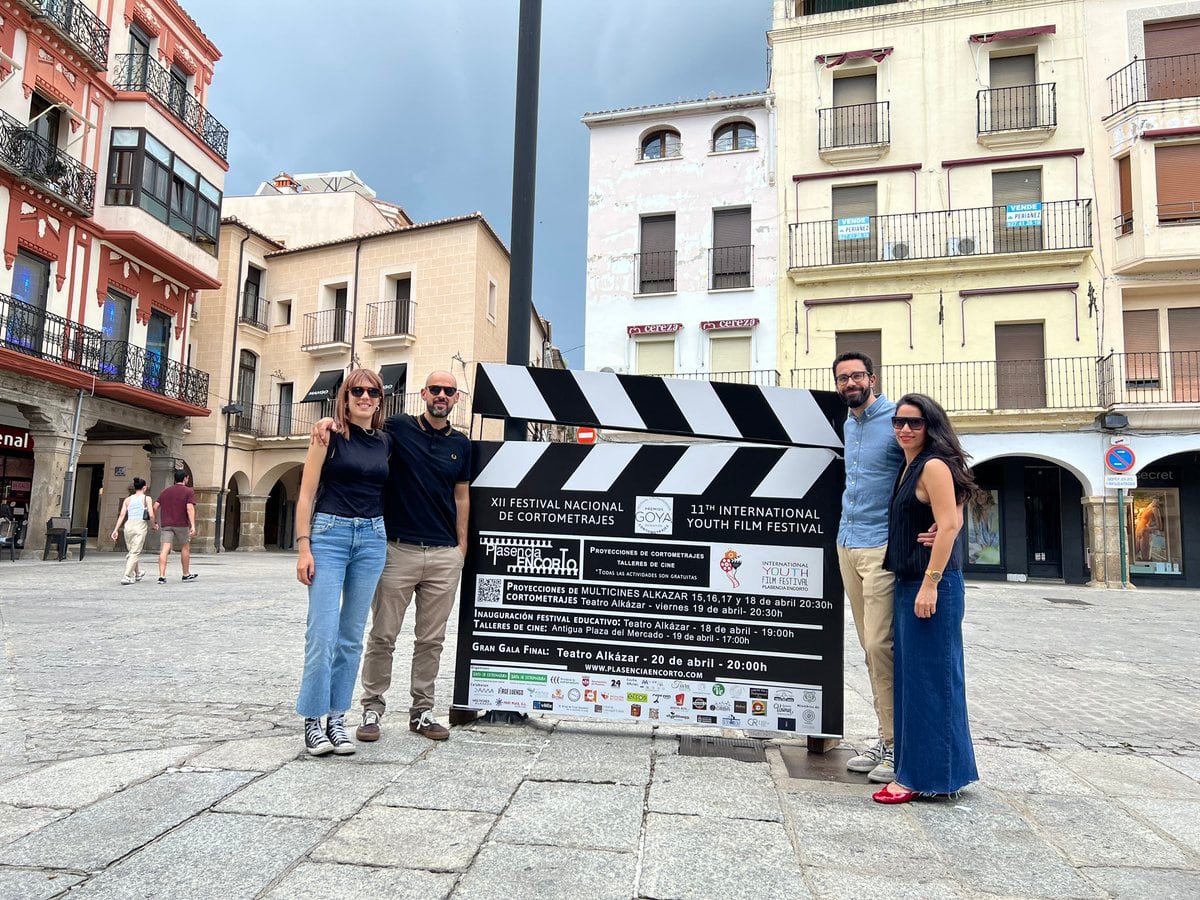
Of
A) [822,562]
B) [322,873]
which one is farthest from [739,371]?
[322,873]

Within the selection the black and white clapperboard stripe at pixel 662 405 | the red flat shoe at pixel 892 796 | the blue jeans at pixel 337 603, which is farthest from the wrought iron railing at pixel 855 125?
the red flat shoe at pixel 892 796

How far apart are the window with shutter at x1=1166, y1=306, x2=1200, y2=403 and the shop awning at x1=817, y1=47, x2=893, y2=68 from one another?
10573 millimetres

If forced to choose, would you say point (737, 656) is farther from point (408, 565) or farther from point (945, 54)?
point (945, 54)

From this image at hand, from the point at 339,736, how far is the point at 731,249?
22.0m

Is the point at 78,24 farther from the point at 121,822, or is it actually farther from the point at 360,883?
the point at 360,883

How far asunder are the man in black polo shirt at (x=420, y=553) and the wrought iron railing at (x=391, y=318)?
25164mm

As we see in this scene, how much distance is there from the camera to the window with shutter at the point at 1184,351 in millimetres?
19734

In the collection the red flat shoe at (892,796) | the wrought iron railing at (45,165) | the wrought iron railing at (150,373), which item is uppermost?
the wrought iron railing at (45,165)

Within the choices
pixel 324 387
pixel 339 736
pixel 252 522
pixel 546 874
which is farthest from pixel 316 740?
pixel 252 522

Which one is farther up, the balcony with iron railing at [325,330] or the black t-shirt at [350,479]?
the balcony with iron railing at [325,330]

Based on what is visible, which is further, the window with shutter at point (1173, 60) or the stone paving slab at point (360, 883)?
the window with shutter at point (1173, 60)

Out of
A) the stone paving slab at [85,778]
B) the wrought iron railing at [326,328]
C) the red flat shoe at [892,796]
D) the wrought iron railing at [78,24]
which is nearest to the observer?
the stone paving slab at [85,778]

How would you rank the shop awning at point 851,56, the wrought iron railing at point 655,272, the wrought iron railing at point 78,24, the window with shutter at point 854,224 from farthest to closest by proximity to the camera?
the wrought iron railing at point 655,272
the shop awning at point 851,56
the window with shutter at point 854,224
the wrought iron railing at point 78,24

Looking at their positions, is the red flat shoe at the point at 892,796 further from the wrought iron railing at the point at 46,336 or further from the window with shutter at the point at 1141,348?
the window with shutter at the point at 1141,348
